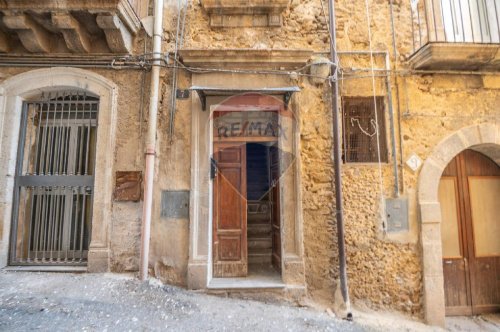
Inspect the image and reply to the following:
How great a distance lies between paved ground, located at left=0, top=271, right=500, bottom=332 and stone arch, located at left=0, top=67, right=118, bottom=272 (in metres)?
0.58

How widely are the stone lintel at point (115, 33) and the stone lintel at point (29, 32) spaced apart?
98cm

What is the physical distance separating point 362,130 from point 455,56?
1640 mm

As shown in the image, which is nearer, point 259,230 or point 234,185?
point 234,185

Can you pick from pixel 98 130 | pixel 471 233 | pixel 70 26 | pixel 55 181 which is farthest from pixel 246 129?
pixel 471 233

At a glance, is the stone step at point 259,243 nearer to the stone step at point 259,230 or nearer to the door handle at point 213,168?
the stone step at point 259,230

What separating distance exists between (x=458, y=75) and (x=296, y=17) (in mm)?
2785

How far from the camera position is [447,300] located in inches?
174

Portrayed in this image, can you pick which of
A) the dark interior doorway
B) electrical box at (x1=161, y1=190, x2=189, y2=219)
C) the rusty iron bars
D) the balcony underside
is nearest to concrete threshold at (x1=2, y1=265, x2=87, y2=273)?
electrical box at (x1=161, y1=190, x2=189, y2=219)

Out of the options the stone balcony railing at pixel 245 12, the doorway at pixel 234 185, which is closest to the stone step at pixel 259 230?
the doorway at pixel 234 185

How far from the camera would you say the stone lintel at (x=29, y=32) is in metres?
3.78

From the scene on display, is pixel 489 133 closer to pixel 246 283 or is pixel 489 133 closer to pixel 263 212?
pixel 263 212

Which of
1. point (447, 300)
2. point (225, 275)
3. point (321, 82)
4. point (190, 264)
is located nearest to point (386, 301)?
point (447, 300)

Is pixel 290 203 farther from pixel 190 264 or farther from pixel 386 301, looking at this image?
pixel 386 301

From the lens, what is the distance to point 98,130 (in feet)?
13.5
